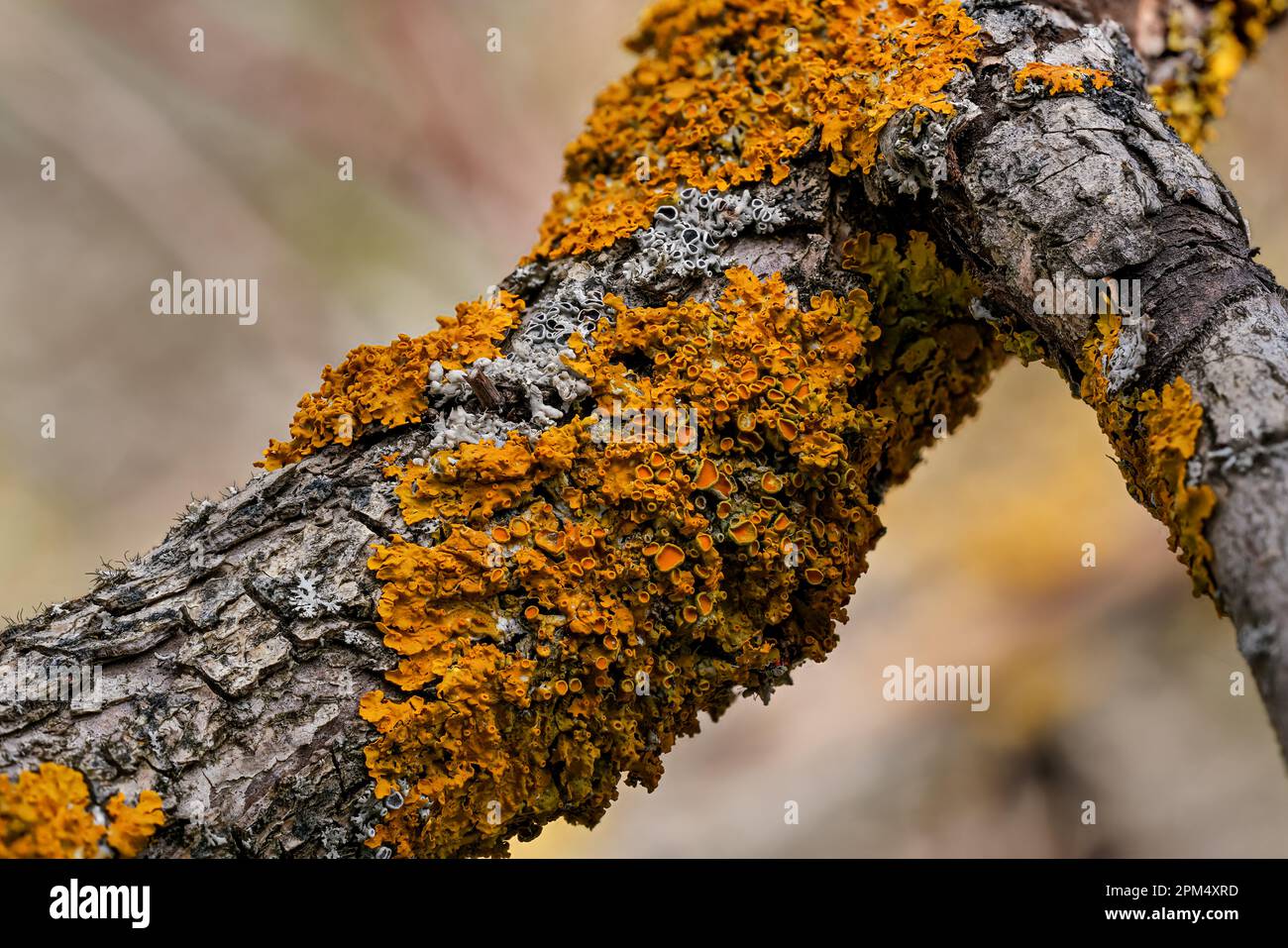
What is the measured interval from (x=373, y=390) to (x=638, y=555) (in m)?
0.69

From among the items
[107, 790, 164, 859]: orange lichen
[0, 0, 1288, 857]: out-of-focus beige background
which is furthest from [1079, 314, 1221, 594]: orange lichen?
[0, 0, 1288, 857]: out-of-focus beige background

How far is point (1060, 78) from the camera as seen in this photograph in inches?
88.6

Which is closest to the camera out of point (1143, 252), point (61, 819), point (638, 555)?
point (61, 819)

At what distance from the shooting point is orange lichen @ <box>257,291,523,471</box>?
7.38 ft

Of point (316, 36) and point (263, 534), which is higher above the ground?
point (316, 36)

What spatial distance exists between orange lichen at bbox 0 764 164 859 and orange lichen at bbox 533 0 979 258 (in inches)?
58.7

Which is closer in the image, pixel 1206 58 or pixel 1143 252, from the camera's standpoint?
pixel 1143 252

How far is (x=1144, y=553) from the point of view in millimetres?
5727

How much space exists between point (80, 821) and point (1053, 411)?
5457mm

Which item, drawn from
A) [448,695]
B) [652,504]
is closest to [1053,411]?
[652,504]

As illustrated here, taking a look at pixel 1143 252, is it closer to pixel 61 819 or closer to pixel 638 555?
pixel 638 555

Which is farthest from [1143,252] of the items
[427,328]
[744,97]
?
[427,328]

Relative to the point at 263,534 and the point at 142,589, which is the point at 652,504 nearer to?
the point at 263,534

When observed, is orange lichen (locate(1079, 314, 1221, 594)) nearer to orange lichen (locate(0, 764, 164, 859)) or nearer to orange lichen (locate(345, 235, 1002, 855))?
orange lichen (locate(345, 235, 1002, 855))
